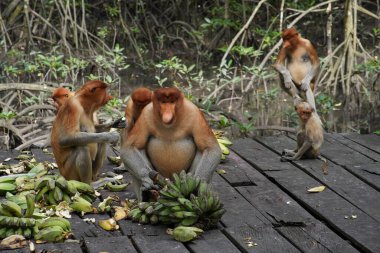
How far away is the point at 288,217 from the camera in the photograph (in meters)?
5.27

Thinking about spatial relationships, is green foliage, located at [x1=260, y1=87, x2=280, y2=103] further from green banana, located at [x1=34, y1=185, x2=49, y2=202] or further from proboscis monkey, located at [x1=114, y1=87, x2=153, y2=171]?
green banana, located at [x1=34, y1=185, x2=49, y2=202]

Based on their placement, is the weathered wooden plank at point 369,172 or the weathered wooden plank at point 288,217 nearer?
the weathered wooden plank at point 288,217

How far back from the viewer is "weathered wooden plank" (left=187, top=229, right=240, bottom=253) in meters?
4.70

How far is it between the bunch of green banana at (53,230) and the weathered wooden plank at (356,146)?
9.48 feet

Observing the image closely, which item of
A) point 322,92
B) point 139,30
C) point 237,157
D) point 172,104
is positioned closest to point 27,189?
point 172,104

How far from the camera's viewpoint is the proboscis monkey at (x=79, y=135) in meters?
5.67

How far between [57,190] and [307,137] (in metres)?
2.19

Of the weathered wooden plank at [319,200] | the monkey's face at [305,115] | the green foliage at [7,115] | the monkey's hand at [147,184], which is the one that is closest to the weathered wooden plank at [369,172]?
the weathered wooden plank at [319,200]

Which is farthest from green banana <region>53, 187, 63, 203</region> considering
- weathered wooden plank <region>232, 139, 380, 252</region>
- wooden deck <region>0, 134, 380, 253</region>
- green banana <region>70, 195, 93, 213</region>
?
weathered wooden plank <region>232, 139, 380, 252</region>

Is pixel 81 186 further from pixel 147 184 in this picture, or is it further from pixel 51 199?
pixel 147 184

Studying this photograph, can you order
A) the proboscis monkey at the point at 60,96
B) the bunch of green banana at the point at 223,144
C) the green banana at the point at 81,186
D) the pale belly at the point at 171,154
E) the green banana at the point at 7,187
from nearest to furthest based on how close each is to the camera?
the pale belly at the point at 171,154 → the green banana at the point at 81,186 → the green banana at the point at 7,187 → the proboscis monkey at the point at 60,96 → the bunch of green banana at the point at 223,144

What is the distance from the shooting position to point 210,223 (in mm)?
5035

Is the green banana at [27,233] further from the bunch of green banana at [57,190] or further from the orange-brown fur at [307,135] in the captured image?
the orange-brown fur at [307,135]

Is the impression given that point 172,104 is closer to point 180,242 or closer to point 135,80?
point 180,242
